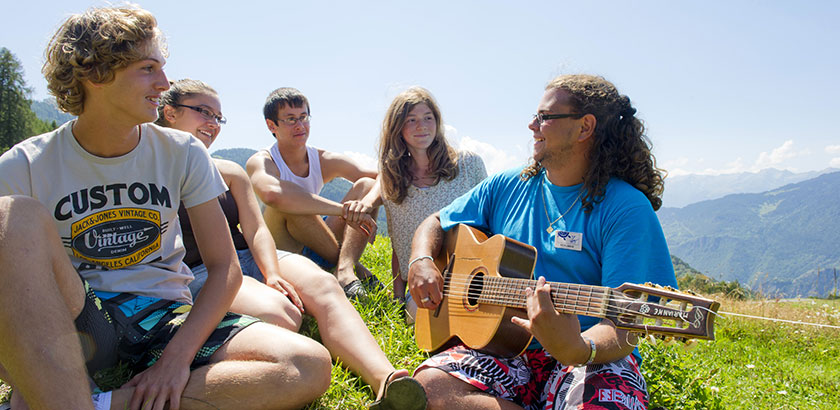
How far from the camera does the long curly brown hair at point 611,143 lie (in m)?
2.66

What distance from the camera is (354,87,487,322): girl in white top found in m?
4.32

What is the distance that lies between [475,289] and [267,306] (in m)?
1.13

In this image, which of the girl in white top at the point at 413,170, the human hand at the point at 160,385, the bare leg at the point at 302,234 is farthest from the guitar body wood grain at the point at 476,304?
the bare leg at the point at 302,234

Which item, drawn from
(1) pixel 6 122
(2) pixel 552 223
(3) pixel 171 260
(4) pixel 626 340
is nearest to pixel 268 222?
(3) pixel 171 260

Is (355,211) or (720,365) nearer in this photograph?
(355,211)

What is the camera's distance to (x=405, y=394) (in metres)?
2.37

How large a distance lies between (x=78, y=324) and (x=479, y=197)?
6.84ft

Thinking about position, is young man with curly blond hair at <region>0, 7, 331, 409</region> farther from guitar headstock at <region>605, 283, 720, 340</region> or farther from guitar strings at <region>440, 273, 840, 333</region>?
guitar headstock at <region>605, 283, 720, 340</region>

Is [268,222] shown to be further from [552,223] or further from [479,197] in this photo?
[552,223]

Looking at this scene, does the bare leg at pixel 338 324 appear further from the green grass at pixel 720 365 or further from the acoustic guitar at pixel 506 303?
the acoustic guitar at pixel 506 303

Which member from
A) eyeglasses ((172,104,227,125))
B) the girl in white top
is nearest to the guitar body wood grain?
the girl in white top

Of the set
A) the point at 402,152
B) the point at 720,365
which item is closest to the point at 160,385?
the point at 402,152

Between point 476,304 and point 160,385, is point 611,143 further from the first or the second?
point 160,385

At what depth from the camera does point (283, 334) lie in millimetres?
2477
